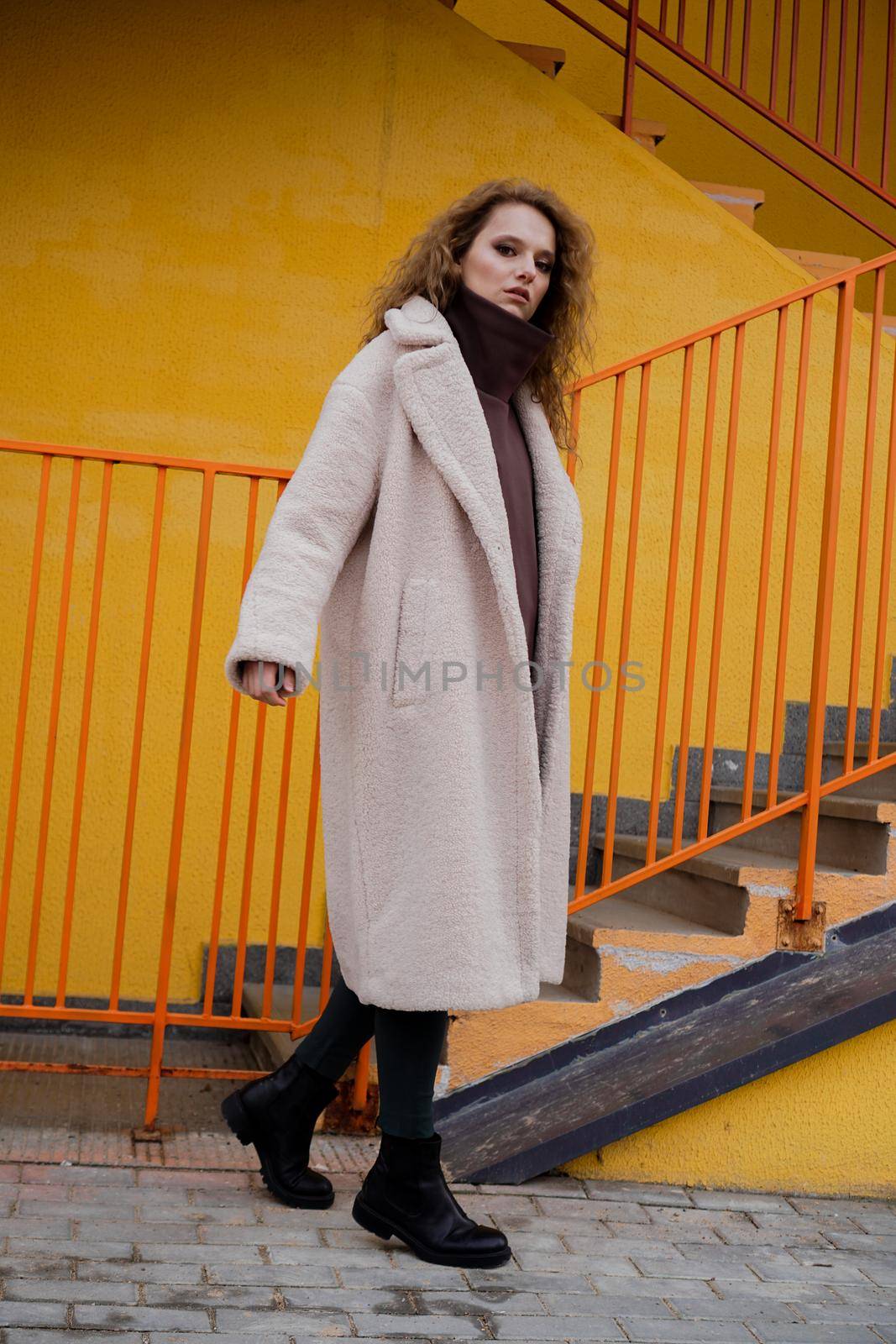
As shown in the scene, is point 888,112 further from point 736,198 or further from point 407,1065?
point 407,1065

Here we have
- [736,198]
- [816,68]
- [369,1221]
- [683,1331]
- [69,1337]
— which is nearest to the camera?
[69,1337]

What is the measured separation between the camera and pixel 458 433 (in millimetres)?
2199

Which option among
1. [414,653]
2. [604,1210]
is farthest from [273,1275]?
[414,653]

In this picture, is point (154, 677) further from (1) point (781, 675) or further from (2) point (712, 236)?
(2) point (712, 236)

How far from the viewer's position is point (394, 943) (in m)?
2.13

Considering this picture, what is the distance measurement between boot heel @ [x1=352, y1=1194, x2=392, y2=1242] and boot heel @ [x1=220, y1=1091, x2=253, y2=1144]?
25cm

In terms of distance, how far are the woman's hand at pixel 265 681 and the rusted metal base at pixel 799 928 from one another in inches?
55.1

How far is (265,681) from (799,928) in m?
1.49

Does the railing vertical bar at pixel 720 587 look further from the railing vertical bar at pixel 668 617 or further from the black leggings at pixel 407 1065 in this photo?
the black leggings at pixel 407 1065

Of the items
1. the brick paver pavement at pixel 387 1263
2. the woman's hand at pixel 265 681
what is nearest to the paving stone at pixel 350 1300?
the brick paver pavement at pixel 387 1263

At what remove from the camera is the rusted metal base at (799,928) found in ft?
9.46

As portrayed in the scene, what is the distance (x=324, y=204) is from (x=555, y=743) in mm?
2647

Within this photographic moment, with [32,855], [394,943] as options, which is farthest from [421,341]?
[32,855]

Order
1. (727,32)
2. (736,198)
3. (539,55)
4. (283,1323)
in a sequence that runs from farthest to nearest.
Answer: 1. (727,32)
2. (736,198)
3. (539,55)
4. (283,1323)
